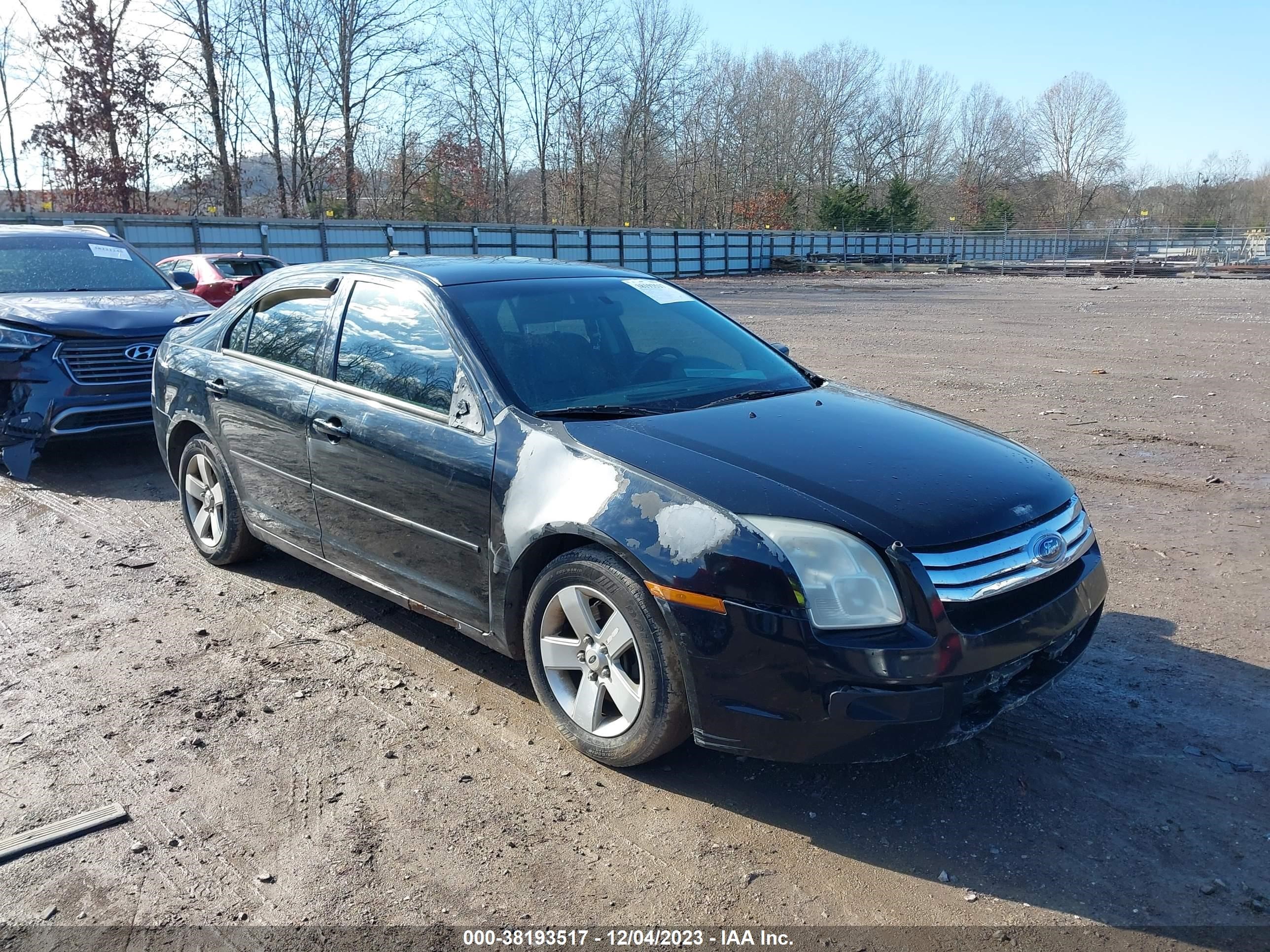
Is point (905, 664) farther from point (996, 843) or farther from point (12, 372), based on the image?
point (12, 372)

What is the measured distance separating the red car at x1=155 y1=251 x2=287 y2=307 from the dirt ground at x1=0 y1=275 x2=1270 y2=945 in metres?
9.19

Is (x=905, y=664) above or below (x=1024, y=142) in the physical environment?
below

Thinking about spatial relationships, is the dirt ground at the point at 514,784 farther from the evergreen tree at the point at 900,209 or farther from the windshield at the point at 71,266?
the evergreen tree at the point at 900,209

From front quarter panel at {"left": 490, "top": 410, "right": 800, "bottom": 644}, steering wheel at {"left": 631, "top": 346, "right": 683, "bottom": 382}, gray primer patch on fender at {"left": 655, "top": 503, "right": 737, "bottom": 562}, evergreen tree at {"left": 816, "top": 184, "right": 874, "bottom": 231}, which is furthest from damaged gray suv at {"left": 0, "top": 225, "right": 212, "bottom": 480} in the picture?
evergreen tree at {"left": 816, "top": 184, "right": 874, "bottom": 231}

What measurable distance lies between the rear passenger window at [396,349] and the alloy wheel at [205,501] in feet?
4.51

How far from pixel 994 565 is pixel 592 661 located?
131 cm

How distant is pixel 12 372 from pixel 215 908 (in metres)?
5.89

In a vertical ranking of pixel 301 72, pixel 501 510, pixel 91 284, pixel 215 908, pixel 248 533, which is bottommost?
pixel 215 908

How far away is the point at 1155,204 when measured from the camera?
8162 centimetres

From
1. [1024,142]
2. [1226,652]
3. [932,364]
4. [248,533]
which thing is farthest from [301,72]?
[1024,142]

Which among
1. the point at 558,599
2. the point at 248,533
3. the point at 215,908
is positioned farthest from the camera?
the point at 248,533

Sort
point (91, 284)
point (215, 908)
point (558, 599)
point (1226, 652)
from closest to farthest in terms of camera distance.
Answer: point (215, 908)
point (558, 599)
point (1226, 652)
point (91, 284)

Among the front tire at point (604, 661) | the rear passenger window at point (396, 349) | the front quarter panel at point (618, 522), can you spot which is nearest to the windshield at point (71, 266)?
the rear passenger window at point (396, 349)

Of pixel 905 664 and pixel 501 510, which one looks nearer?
pixel 905 664
